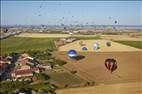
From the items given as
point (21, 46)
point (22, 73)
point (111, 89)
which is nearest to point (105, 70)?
point (111, 89)

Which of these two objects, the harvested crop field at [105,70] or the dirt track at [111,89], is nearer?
the dirt track at [111,89]

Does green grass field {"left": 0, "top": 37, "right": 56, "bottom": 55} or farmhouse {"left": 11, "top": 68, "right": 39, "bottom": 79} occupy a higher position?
green grass field {"left": 0, "top": 37, "right": 56, "bottom": 55}

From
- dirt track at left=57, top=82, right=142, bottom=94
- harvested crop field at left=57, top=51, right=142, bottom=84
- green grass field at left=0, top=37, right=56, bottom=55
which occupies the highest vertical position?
green grass field at left=0, top=37, right=56, bottom=55

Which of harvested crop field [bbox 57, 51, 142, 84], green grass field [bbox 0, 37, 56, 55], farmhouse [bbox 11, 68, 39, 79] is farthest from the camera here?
green grass field [bbox 0, 37, 56, 55]

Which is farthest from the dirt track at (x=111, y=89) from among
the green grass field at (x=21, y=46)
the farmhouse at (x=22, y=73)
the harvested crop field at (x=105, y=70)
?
the green grass field at (x=21, y=46)

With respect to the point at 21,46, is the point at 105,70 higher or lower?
lower

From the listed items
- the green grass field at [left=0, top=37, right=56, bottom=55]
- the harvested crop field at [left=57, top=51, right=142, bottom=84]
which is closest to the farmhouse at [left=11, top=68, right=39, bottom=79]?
the harvested crop field at [left=57, top=51, right=142, bottom=84]

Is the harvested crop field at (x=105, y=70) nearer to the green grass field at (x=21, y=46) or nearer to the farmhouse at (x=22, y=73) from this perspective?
the farmhouse at (x=22, y=73)

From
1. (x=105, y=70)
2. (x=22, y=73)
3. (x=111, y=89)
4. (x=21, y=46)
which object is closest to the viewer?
(x=111, y=89)

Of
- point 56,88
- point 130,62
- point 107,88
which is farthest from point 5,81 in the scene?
point 130,62

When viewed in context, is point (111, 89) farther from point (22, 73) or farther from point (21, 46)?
point (21, 46)

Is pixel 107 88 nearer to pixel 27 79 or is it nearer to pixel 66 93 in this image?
pixel 66 93

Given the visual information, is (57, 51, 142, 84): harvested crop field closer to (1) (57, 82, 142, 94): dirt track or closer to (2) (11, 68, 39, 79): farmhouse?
(1) (57, 82, 142, 94): dirt track
